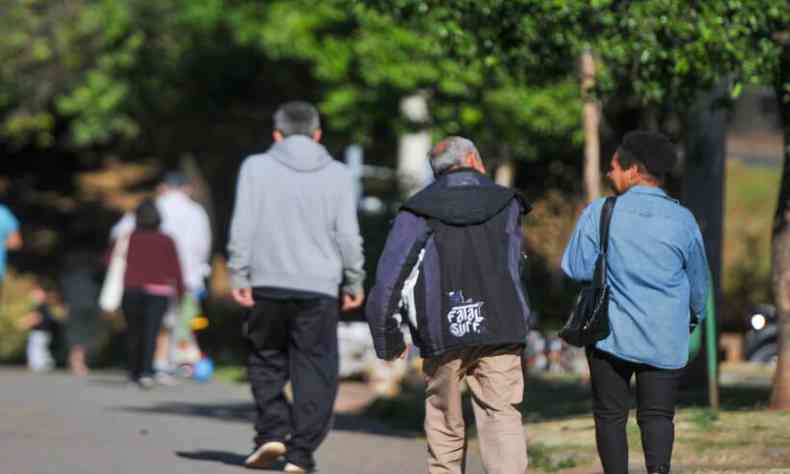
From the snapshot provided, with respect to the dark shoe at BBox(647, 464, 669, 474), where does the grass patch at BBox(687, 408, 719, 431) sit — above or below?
below

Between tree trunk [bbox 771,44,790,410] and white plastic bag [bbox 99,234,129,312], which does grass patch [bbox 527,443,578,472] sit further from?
white plastic bag [bbox 99,234,129,312]

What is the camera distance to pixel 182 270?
16703 millimetres

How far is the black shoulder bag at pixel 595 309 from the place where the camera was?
7363mm

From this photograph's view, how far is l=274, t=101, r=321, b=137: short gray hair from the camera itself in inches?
370

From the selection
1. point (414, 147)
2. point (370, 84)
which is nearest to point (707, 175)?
point (370, 84)

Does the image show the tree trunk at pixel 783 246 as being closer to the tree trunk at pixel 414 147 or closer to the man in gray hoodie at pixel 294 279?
the man in gray hoodie at pixel 294 279

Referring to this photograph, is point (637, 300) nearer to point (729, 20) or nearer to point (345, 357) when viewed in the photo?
point (729, 20)

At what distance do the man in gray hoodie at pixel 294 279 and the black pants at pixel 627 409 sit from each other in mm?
2015

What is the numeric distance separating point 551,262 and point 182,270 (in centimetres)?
389

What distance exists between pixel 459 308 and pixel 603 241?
65 cm

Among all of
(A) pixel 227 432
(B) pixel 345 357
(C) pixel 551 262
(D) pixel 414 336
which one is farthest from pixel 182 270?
(D) pixel 414 336

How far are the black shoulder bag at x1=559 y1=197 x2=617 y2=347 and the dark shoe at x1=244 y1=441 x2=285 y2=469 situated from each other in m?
2.14

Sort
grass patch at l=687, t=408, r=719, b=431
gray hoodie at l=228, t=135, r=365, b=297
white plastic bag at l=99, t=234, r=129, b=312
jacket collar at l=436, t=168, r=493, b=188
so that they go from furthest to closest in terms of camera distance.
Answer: white plastic bag at l=99, t=234, r=129, b=312, grass patch at l=687, t=408, r=719, b=431, gray hoodie at l=228, t=135, r=365, b=297, jacket collar at l=436, t=168, r=493, b=188

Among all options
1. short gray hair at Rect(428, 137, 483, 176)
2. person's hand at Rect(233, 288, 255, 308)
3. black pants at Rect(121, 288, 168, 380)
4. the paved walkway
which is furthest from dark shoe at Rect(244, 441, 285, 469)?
black pants at Rect(121, 288, 168, 380)
